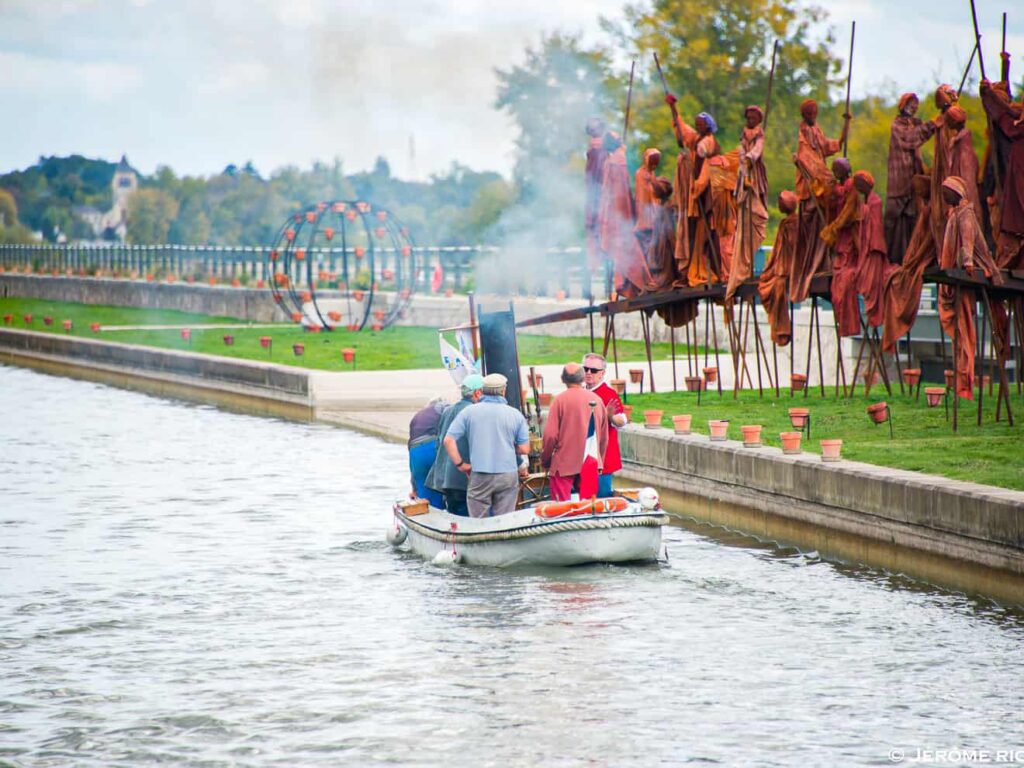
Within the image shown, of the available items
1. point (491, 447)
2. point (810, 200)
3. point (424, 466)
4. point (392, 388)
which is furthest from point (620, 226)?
point (491, 447)

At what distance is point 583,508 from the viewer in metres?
Result: 15.6


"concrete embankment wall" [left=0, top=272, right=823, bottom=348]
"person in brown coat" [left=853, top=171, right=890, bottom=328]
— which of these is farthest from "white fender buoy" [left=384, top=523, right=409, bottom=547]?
"person in brown coat" [left=853, top=171, right=890, bottom=328]

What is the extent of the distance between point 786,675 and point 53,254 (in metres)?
66.7

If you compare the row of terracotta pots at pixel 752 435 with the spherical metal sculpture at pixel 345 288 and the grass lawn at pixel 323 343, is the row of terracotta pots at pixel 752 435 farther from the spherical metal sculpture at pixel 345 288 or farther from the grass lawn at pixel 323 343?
the spherical metal sculpture at pixel 345 288

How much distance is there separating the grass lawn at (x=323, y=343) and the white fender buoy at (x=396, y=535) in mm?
14632

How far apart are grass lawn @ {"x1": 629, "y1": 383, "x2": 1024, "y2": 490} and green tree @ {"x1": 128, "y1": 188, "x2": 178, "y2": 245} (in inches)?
4161

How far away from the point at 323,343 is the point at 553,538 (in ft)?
78.2

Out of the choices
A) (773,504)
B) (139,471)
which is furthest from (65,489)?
(773,504)

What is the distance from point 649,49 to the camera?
5909 centimetres

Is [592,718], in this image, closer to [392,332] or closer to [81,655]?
[81,655]

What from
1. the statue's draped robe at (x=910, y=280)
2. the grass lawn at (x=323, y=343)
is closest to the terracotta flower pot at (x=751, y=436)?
the statue's draped robe at (x=910, y=280)

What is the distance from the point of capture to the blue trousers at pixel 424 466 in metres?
17.0

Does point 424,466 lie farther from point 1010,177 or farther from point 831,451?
point 1010,177

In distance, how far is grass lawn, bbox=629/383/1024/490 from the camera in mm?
17125
